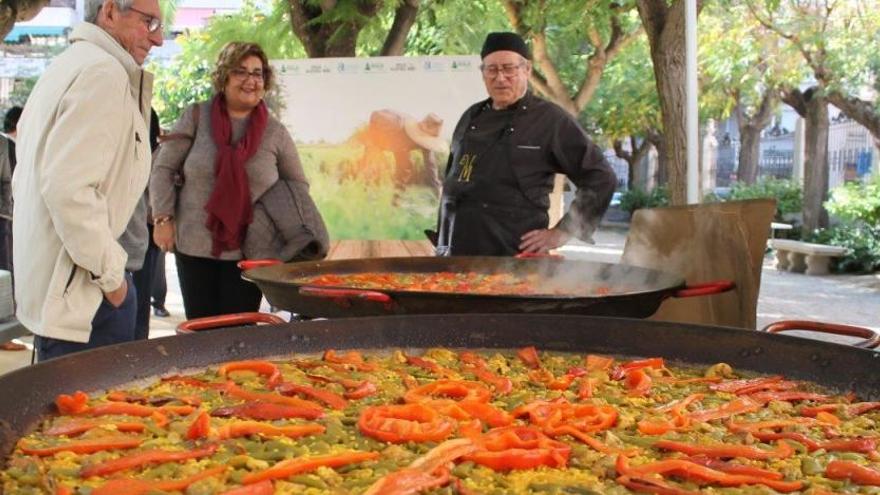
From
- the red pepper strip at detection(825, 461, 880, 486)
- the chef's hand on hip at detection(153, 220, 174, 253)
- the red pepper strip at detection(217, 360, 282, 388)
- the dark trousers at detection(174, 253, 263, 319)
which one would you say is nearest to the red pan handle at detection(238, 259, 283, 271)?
the dark trousers at detection(174, 253, 263, 319)

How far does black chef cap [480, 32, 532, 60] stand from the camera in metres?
4.85

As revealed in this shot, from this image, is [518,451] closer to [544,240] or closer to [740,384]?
[740,384]

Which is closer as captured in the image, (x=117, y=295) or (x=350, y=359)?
(x=350, y=359)

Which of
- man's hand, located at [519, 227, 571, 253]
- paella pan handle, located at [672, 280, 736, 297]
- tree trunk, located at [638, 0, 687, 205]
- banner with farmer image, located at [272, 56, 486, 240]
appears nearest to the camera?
paella pan handle, located at [672, 280, 736, 297]

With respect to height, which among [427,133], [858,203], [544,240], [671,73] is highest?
[671,73]

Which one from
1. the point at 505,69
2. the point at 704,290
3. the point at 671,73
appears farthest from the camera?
the point at 671,73

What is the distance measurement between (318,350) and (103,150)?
1125mm

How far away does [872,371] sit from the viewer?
2.22 meters

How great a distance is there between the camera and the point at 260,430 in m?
1.85

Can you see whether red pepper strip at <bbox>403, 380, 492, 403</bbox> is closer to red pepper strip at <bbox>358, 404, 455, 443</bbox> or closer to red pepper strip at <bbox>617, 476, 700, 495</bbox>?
red pepper strip at <bbox>358, 404, 455, 443</bbox>

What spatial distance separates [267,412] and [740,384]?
3.62ft

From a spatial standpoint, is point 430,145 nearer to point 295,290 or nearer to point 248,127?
point 248,127

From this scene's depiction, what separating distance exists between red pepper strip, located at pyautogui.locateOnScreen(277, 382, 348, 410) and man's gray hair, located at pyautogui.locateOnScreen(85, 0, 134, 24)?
5.72ft

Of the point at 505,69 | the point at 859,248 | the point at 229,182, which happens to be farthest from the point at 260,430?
the point at 859,248
